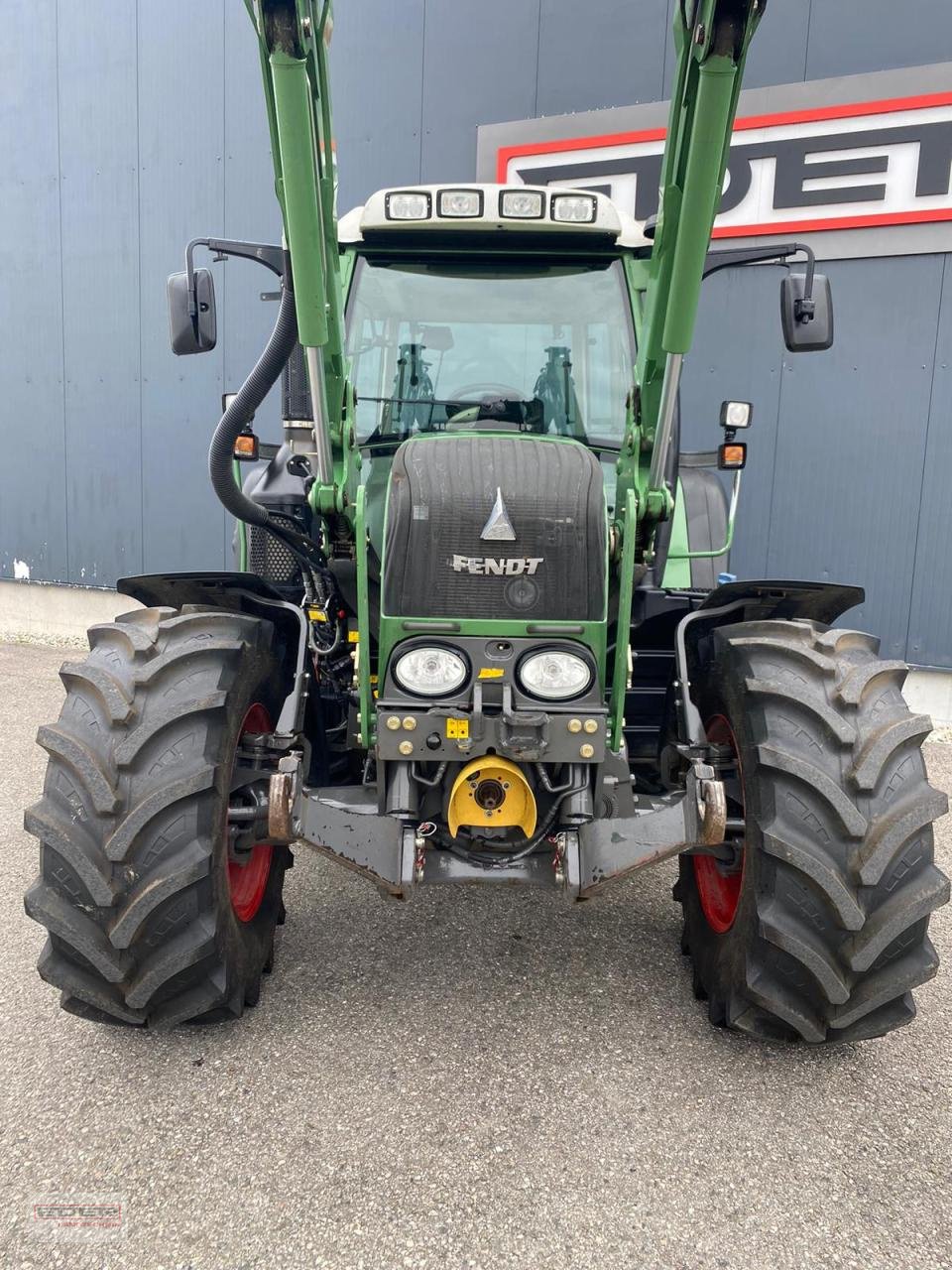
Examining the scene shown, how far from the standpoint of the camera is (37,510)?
9055mm

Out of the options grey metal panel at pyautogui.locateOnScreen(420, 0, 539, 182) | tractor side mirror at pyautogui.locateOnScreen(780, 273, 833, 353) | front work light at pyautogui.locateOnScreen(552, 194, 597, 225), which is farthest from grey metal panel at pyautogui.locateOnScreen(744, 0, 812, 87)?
front work light at pyautogui.locateOnScreen(552, 194, 597, 225)

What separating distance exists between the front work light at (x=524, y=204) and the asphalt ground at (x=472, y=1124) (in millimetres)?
2411

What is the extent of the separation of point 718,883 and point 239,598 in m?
1.76

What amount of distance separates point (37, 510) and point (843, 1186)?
9.26 meters

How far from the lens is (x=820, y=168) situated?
5.71 meters

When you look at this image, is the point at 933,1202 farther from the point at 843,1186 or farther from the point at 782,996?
the point at 782,996

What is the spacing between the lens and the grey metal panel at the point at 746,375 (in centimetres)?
614

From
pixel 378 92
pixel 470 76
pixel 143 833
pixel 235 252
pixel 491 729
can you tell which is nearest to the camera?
pixel 143 833

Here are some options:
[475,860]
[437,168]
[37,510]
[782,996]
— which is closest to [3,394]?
[37,510]

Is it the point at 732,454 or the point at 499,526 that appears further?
the point at 732,454

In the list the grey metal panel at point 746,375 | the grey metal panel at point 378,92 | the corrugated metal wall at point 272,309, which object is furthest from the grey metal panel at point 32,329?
the grey metal panel at point 746,375

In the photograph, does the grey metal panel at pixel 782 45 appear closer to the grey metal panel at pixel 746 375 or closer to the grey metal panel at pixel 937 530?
the grey metal panel at pixel 746 375

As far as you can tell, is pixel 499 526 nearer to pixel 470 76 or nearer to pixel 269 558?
pixel 269 558

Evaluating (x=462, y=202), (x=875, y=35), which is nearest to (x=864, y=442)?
(x=875, y=35)
